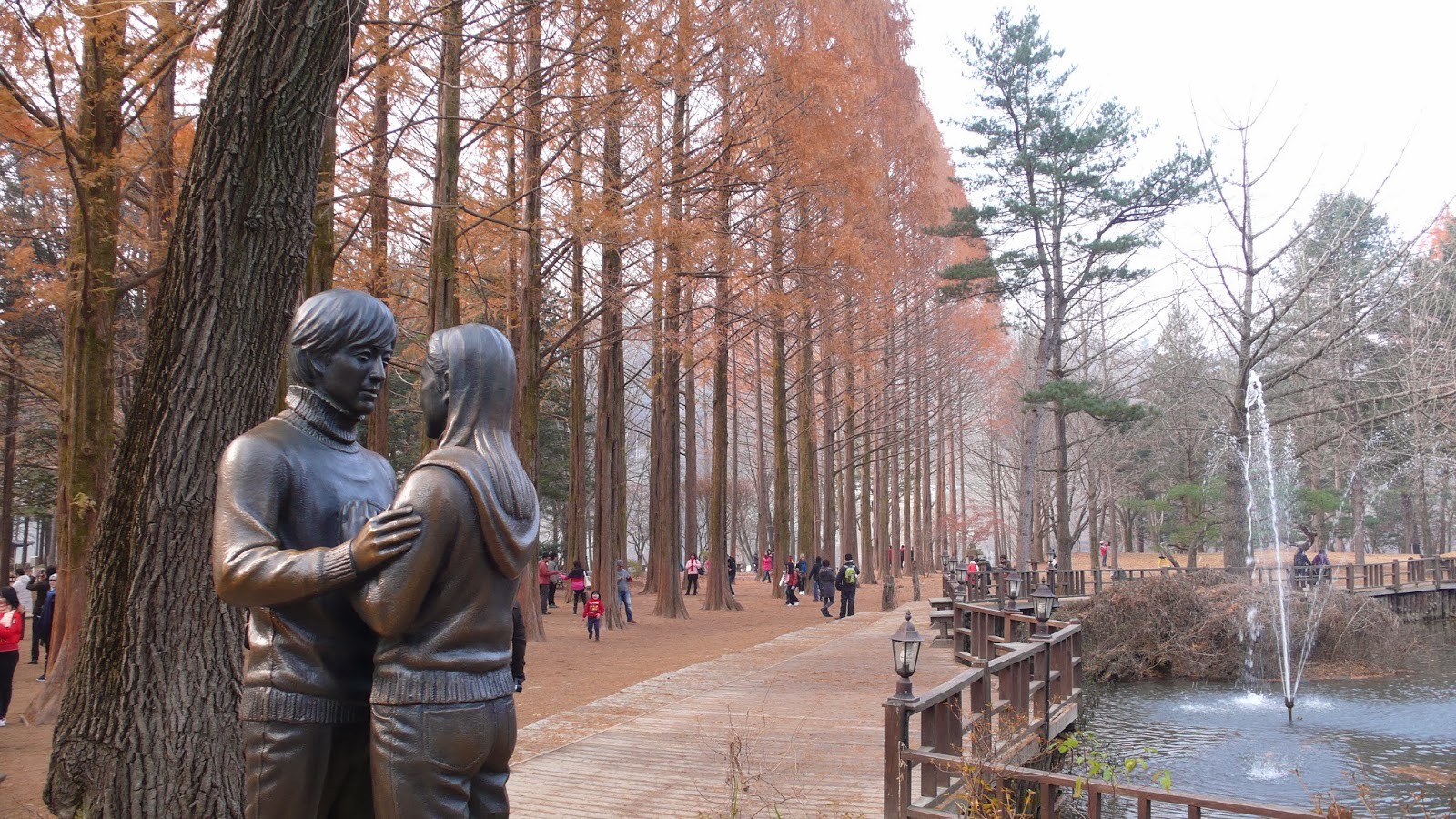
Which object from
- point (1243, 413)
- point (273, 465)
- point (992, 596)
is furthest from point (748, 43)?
point (1243, 413)

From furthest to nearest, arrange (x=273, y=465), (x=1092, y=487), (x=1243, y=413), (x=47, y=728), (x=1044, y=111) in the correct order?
(x=1092, y=487), (x=1044, y=111), (x=1243, y=413), (x=47, y=728), (x=273, y=465)

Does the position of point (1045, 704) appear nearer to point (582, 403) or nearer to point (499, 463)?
point (499, 463)

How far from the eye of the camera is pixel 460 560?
2.27m

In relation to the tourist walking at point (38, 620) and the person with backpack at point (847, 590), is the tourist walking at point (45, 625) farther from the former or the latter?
the person with backpack at point (847, 590)

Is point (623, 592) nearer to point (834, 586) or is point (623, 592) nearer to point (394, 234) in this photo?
point (834, 586)

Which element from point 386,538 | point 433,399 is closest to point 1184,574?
point 433,399

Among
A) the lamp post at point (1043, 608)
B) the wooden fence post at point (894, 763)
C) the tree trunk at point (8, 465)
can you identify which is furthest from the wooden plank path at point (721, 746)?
the tree trunk at point (8, 465)

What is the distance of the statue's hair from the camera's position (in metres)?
2.56

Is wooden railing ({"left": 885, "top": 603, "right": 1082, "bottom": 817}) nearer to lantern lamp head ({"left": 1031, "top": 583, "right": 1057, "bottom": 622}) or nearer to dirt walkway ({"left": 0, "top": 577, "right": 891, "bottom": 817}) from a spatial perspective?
lantern lamp head ({"left": 1031, "top": 583, "right": 1057, "bottom": 622})

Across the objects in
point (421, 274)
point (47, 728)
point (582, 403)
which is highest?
point (421, 274)

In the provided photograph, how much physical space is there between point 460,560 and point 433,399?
1.47 ft

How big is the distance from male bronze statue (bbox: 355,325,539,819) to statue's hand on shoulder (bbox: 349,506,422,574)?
1.0 inches

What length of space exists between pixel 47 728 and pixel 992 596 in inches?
672

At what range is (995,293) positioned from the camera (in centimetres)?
2752
